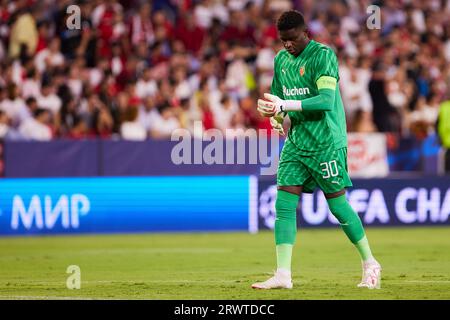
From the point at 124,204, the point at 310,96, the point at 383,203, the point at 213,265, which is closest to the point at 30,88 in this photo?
the point at 124,204

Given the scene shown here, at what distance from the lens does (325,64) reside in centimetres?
980

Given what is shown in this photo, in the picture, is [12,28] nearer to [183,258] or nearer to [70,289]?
[183,258]

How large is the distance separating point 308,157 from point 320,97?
621mm

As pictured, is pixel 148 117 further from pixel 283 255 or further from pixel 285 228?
pixel 283 255

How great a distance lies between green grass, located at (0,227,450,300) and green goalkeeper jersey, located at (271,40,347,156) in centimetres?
134

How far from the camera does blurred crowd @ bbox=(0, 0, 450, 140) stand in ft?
61.8

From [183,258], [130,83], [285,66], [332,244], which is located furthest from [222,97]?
[285,66]

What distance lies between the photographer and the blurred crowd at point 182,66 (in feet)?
61.8

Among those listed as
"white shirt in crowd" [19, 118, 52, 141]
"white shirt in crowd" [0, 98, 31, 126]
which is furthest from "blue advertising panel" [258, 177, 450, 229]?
"white shirt in crowd" [0, 98, 31, 126]

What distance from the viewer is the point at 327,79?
9.77 metres

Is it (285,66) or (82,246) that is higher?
(285,66)

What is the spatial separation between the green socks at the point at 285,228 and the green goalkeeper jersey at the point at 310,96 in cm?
44

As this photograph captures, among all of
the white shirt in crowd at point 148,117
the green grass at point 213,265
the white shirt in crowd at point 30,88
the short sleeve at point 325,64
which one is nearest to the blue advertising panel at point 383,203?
the green grass at point 213,265
